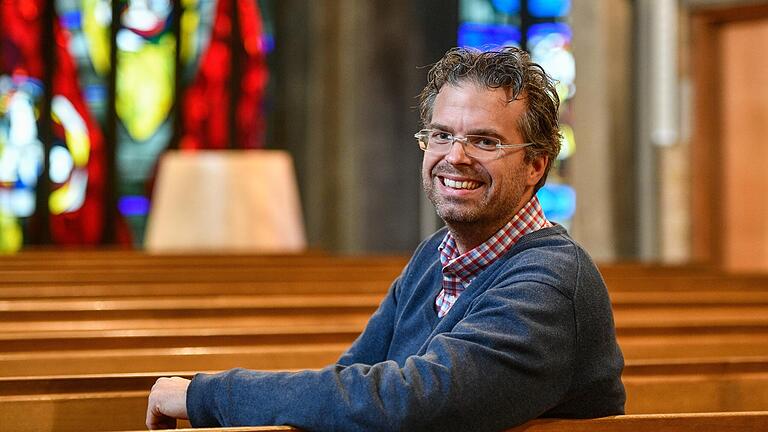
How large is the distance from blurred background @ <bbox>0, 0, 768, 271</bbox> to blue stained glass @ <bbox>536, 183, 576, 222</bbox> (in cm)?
2

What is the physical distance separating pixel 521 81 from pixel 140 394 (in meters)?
0.82

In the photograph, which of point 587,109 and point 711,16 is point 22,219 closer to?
point 587,109

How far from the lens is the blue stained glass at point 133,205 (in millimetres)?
9914

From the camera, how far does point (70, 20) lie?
9969 mm

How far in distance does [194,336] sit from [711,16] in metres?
5.92

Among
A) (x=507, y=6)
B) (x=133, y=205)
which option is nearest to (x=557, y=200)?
(x=507, y=6)

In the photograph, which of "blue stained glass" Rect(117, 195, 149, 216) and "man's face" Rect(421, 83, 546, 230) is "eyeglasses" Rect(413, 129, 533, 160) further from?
"blue stained glass" Rect(117, 195, 149, 216)

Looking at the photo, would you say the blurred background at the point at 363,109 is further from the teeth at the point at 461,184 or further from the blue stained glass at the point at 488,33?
the teeth at the point at 461,184

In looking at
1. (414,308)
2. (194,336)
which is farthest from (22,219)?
(414,308)

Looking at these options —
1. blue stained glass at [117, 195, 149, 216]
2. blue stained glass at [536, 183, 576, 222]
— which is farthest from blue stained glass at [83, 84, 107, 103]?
blue stained glass at [536, 183, 576, 222]

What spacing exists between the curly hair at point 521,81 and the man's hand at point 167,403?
61 centimetres

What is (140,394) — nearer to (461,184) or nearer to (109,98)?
(461,184)

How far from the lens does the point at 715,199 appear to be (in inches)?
308

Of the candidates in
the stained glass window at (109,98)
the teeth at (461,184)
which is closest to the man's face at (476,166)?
the teeth at (461,184)
